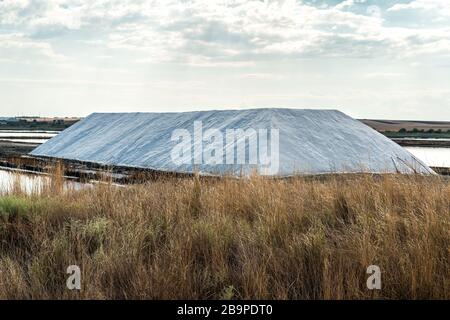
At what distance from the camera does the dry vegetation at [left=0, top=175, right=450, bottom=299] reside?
438cm

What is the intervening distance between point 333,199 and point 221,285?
3.06 m

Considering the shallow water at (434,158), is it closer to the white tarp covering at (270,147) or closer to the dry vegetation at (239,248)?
the white tarp covering at (270,147)

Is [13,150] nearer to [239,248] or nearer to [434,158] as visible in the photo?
[434,158]

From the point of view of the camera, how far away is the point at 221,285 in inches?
183

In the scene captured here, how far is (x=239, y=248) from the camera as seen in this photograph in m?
5.55

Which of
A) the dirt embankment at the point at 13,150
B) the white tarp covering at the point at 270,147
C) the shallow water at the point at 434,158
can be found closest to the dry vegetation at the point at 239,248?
the white tarp covering at the point at 270,147

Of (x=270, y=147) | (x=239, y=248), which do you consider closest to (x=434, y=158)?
(x=270, y=147)

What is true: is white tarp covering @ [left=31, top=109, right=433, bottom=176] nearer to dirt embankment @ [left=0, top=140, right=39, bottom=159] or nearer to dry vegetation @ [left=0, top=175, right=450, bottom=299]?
dirt embankment @ [left=0, top=140, right=39, bottom=159]

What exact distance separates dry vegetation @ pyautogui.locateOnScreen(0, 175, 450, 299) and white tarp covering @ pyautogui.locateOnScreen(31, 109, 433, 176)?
5.62 meters

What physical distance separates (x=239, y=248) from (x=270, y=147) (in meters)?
10.4

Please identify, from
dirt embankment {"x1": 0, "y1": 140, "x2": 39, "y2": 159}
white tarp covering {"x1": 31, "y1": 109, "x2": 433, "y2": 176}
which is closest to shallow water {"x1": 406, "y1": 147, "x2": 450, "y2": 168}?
white tarp covering {"x1": 31, "y1": 109, "x2": 433, "y2": 176}

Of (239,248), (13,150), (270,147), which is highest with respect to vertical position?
(13,150)

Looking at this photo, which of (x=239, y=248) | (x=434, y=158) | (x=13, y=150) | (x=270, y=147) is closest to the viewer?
(x=239, y=248)
